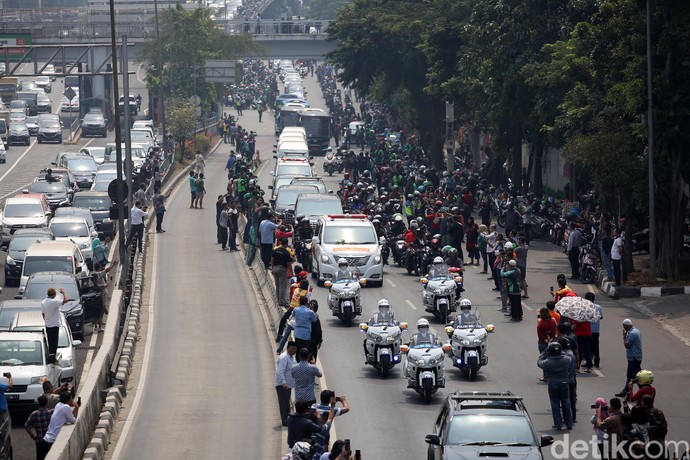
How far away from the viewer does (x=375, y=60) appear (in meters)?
70.7

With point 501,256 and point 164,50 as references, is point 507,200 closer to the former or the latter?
point 501,256

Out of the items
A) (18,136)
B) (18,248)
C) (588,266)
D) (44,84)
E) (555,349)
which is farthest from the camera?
(44,84)

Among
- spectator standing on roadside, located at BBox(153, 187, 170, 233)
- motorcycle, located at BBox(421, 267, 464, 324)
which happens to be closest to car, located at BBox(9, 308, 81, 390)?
motorcycle, located at BBox(421, 267, 464, 324)

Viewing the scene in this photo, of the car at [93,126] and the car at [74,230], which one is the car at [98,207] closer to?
the car at [74,230]

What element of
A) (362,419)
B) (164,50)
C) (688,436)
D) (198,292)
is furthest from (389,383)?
(164,50)

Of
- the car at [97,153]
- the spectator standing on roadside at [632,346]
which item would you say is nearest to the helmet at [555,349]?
the spectator standing on roadside at [632,346]

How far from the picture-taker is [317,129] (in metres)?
86.0

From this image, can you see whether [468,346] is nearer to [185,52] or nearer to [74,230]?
[74,230]

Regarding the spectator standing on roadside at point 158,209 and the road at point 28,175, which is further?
the spectator standing on roadside at point 158,209

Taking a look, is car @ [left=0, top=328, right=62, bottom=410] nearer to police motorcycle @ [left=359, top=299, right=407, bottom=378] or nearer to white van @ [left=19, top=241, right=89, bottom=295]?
police motorcycle @ [left=359, top=299, right=407, bottom=378]

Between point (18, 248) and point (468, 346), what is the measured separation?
66.4ft

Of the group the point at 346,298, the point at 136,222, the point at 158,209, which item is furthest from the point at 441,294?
the point at 158,209

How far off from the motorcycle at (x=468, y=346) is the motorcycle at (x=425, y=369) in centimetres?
115

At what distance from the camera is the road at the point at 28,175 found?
23.6 metres
